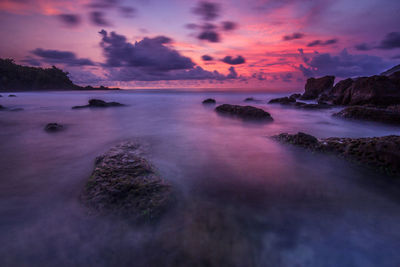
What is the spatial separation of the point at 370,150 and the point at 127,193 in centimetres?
558

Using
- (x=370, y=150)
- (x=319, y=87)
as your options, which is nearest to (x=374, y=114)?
(x=370, y=150)

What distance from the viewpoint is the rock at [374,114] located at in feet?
29.8

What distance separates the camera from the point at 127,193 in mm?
2842

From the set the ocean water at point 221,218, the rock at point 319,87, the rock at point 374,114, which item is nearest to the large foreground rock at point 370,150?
the ocean water at point 221,218

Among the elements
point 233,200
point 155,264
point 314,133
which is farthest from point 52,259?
point 314,133

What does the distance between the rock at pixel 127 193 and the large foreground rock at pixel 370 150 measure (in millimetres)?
4683

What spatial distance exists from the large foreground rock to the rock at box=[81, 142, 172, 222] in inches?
184

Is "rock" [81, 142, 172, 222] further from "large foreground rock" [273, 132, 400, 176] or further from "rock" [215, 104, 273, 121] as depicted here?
"rock" [215, 104, 273, 121]

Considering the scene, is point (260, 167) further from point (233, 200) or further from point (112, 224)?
point (112, 224)

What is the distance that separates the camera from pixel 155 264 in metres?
2.05

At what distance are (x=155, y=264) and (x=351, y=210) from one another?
3.16m

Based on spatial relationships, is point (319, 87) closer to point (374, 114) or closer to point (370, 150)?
point (374, 114)

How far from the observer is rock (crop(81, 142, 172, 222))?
264 centimetres

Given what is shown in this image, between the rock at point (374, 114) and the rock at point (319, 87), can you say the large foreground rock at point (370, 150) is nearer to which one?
the rock at point (374, 114)
